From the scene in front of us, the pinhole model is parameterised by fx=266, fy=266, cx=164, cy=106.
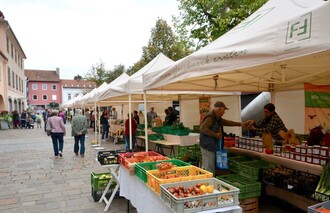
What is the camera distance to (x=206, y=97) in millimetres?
9797

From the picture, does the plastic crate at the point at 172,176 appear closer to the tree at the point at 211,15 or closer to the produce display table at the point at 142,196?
the produce display table at the point at 142,196

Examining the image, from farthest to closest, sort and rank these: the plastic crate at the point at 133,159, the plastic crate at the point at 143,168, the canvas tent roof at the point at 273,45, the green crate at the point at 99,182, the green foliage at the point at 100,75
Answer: the green foliage at the point at 100,75, the green crate at the point at 99,182, the plastic crate at the point at 133,159, the plastic crate at the point at 143,168, the canvas tent roof at the point at 273,45

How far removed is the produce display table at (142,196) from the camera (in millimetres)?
2619

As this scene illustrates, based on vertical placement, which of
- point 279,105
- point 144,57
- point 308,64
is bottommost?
point 279,105

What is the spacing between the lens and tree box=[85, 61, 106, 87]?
3297 cm

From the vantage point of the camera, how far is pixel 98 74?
32969mm

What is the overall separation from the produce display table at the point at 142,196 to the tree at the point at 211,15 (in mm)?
10193

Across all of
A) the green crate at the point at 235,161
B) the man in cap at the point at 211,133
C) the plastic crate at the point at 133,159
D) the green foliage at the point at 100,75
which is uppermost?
the green foliage at the point at 100,75

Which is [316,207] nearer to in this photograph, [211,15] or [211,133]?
[211,133]

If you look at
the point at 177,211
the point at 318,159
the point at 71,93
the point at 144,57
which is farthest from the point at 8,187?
the point at 71,93

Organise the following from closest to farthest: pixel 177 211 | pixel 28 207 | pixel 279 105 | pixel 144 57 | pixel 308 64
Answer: pixel 177 211 < pixel 308 64 < pixel 28 207 < pixel 279 105 < pixel 144 57

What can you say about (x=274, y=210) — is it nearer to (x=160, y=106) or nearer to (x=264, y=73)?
(x=264, y=73)

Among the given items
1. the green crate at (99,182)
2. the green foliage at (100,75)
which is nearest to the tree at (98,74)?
the green foliage at (100,75)

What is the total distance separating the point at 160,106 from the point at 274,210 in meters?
12.2
